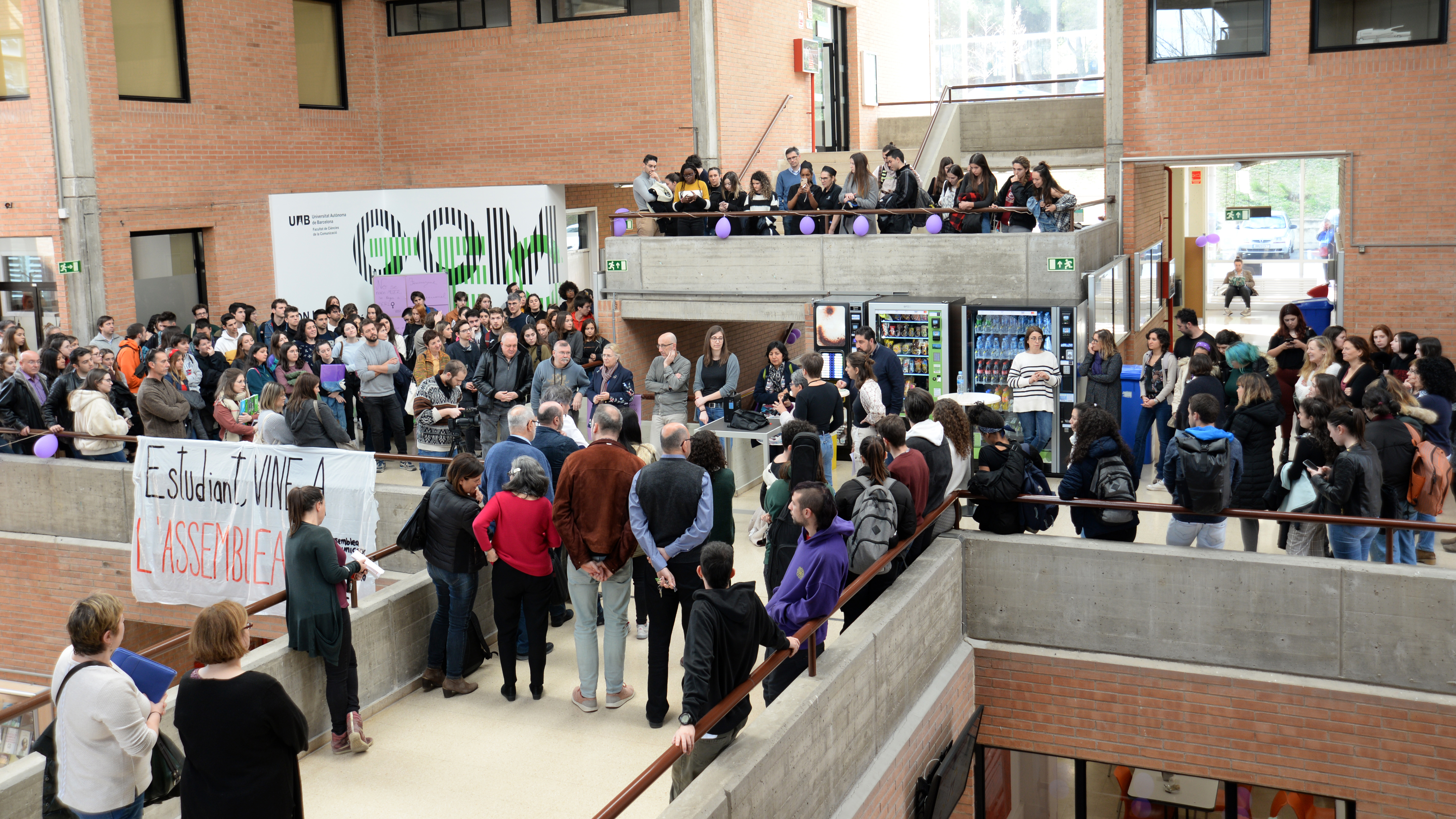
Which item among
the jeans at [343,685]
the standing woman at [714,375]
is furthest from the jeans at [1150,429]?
the jeans at [343,685]

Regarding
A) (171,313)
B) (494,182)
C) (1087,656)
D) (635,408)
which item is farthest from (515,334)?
(494,182)

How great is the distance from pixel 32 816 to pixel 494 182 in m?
16.5

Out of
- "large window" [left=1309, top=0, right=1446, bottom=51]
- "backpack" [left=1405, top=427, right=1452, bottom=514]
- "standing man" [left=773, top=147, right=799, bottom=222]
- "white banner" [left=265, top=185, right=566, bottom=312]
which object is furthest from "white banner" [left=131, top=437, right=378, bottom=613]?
"large window" [left=1309, top=0, right=1446, bottom=51]

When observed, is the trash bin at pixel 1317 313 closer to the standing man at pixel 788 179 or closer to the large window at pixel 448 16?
the standing man at pixel 788 179

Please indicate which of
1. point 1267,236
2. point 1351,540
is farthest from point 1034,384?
point 1267,236

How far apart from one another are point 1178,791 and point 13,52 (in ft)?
60.1

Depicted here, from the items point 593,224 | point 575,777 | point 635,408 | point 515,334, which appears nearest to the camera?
point 575,777

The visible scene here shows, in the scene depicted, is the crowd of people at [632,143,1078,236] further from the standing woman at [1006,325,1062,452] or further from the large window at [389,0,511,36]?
the large window at [389,0,511,36]

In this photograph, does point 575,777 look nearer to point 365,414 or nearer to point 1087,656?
point 1087,656

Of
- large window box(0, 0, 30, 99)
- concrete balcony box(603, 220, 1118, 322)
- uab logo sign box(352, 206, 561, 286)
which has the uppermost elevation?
large window box(0, 0, 30, 99)

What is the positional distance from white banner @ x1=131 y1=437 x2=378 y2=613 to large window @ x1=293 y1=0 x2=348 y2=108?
11405 mm

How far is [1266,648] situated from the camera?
8328 millimetres

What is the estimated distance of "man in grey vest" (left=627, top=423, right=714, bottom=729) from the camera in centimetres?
762

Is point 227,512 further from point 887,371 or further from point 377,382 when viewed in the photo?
point 887,371
